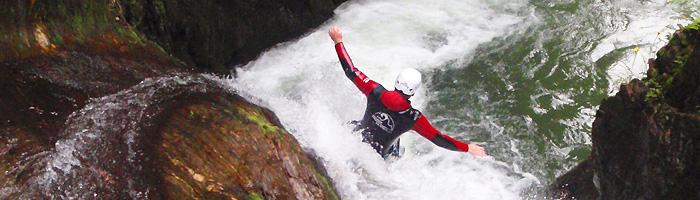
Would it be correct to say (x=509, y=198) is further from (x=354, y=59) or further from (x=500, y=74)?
(x=354, y=59)

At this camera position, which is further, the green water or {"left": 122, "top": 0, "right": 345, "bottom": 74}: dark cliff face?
the green water

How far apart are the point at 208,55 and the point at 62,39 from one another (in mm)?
2763

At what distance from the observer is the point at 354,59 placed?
28.3 ft

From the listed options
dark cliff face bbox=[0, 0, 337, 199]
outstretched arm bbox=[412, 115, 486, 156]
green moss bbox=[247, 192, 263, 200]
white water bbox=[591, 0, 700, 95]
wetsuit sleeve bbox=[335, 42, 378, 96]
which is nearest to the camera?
dark cliff face bbox=[0, 0, 337, 199]

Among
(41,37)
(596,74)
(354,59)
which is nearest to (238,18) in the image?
(354,59)

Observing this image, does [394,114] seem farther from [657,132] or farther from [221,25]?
[221,25]

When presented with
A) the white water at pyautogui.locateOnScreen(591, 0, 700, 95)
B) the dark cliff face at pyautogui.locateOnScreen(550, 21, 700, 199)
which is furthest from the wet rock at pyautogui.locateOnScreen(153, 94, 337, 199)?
the white water at pyautogui.locateOnScreen(591, 0, 700, 95)

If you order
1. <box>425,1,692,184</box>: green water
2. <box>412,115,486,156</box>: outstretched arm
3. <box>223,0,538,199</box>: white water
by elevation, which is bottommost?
<box>425,1,692,184</box>: green water

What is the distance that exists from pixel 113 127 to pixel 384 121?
2.69 metres

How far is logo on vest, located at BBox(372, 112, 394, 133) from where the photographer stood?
5108mm

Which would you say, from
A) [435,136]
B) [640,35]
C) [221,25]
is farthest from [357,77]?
[640,35]

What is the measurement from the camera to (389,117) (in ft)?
16.7

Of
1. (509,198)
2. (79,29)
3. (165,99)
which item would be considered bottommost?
(509,198)

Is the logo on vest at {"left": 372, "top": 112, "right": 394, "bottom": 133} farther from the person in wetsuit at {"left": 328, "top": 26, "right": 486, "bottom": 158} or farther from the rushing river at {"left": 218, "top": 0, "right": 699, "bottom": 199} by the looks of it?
the rushing river at {"left": 218, "top": 0, "right": 699, "bottom": 199}
